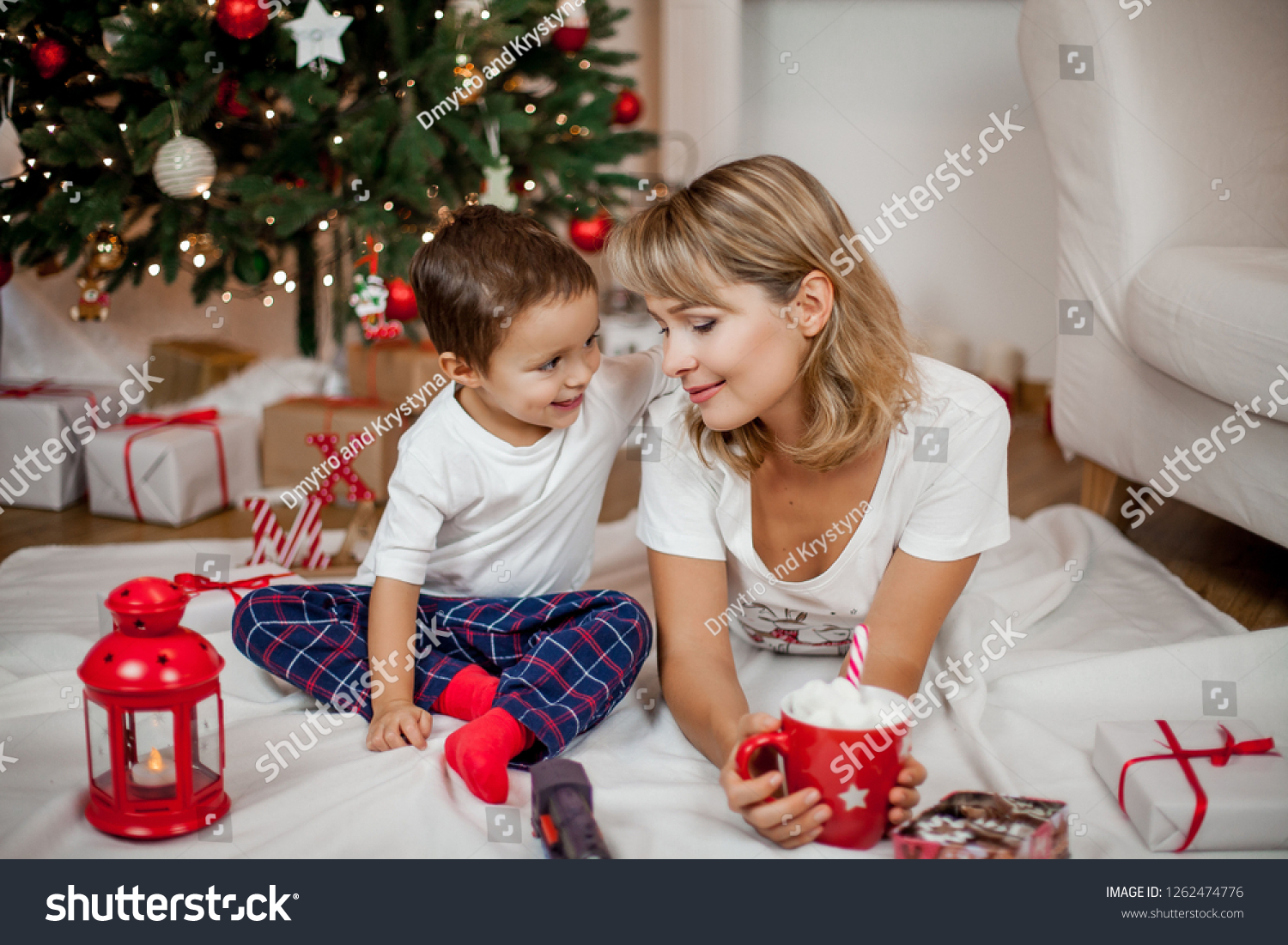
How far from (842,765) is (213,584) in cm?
67

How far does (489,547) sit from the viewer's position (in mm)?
1187

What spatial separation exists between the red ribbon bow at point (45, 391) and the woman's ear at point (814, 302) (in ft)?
5.12

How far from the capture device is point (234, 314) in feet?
8.82

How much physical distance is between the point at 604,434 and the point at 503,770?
409mm

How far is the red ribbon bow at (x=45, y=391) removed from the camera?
2.02 m

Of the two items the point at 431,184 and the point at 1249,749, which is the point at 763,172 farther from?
the point at 431,184

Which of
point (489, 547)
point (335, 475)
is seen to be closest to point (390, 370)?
point (335, 475)

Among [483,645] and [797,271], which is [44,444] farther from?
[797,271]

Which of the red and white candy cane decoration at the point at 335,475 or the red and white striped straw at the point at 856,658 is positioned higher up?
the red and white striped straw at the point at 856,658

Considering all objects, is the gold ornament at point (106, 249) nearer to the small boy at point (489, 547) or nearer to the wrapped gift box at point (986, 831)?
the small boy at point (489, 547)

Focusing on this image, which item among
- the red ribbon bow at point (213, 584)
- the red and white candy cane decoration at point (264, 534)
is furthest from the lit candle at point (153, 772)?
the red and white candy cane decoration at point (264, 534)

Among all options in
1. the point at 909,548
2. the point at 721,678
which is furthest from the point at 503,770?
the point at 909,548

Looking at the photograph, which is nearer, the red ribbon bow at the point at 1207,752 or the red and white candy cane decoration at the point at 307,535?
the red ribbon bow at the point at 1207,752

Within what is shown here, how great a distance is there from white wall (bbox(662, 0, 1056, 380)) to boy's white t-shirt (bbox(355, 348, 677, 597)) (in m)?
1.76
